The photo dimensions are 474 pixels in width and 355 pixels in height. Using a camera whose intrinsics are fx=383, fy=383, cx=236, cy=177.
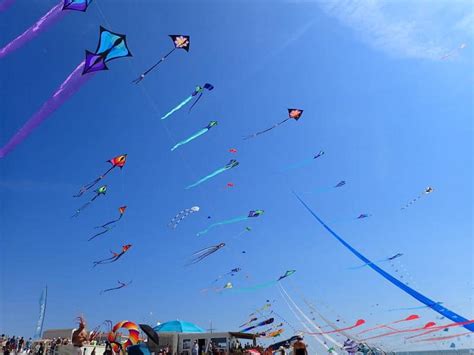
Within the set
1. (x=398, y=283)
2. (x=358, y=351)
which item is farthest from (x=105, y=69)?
(x=358, y=351)

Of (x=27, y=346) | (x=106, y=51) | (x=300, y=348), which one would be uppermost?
(x=106, y=51)

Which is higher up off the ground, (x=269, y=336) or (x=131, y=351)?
(x=269, y=336)

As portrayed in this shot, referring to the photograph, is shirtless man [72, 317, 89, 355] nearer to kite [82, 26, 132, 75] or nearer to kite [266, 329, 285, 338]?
kite [82, 26, 132, 75]

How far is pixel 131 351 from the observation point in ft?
30.1

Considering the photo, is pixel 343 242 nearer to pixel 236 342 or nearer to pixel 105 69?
pixel 236 342

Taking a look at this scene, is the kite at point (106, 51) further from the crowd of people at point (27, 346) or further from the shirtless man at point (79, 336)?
the crowd of people at point (27, 346)

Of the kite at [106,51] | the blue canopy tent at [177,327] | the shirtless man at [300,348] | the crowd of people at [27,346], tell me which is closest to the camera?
the shirtless man at [300,348]

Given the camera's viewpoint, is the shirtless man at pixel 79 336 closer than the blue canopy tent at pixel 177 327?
Yes

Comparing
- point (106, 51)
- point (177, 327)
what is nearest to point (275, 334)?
point (177, 327)

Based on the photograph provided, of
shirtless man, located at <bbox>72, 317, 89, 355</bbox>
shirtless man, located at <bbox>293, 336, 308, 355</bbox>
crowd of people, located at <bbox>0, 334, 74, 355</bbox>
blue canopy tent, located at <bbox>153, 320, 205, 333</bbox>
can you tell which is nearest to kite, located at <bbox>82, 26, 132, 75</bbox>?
shirtless man, located at <bbox>72, 317, 89, 355</bbox>

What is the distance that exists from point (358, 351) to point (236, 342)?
13.0 meters

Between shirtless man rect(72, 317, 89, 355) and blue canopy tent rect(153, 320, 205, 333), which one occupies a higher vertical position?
blue canopy tent rect(153, 320, 205, 333)

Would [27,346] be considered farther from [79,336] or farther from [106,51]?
[106,51]

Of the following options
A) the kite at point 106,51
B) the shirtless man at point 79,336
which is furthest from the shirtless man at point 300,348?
the kite at point 106,51
